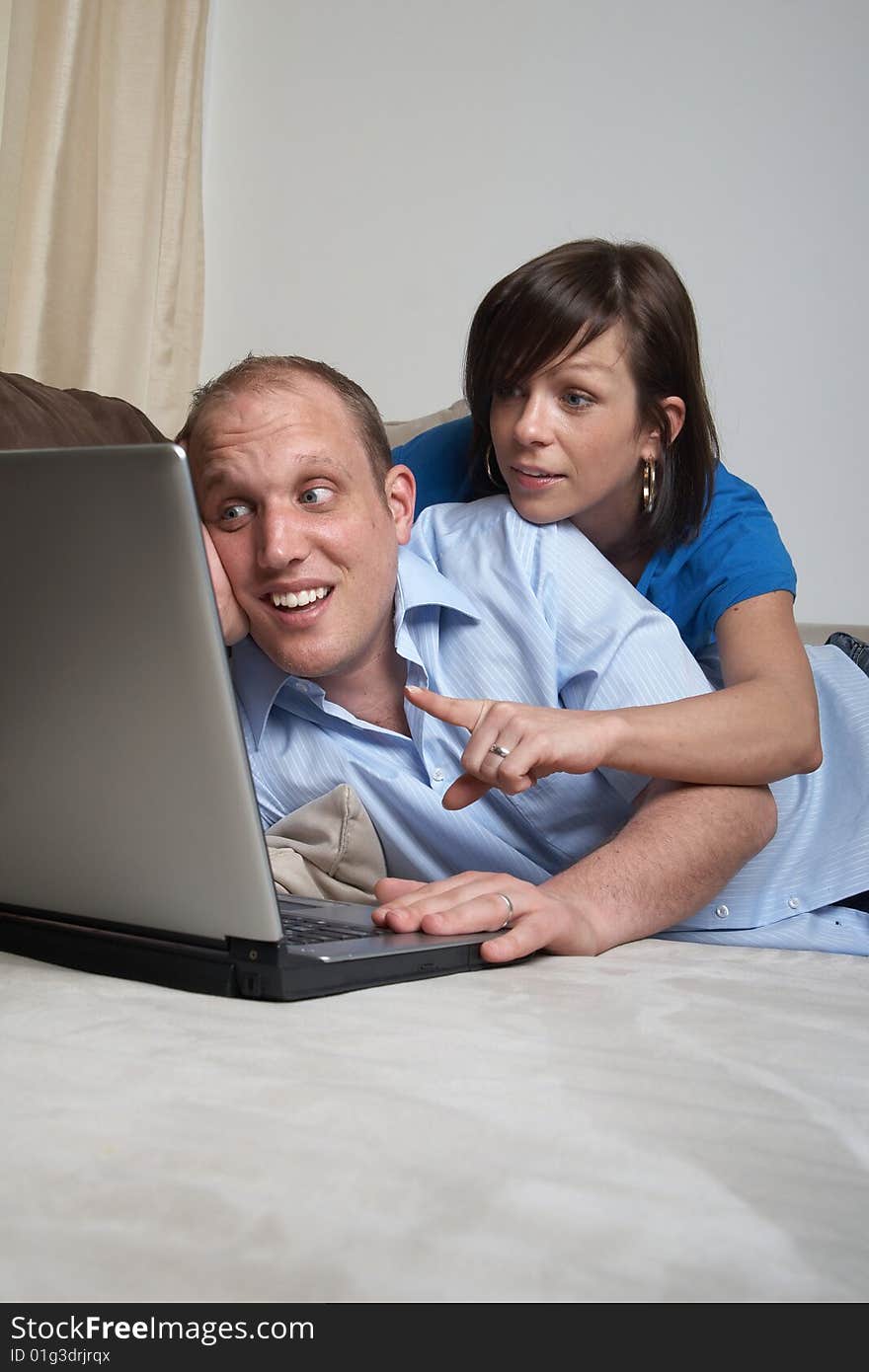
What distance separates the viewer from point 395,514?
1464 mm

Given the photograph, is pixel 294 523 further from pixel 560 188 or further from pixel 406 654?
pixel 560 188

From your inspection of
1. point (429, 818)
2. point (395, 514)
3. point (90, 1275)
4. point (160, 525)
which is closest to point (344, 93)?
point (395, 514)

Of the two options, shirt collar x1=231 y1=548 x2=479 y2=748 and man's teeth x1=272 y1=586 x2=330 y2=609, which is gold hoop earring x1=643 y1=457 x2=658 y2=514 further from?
man's teeth x1=272 y1=586 x2=330 y2=609

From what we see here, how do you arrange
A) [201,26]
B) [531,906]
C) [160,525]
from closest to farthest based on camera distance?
[160,525], [531,906], [201,26]

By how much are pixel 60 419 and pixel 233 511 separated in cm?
34

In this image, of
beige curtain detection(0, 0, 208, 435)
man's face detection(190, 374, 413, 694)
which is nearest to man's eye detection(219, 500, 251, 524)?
man's face detection(190, 374, 413, 694)

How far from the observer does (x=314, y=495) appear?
131cm

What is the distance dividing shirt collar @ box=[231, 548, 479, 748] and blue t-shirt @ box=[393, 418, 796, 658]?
30cm

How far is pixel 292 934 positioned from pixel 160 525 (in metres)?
0.34

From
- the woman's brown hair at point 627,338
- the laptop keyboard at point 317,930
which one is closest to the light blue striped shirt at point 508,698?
the woman's brown hair at point 627,338

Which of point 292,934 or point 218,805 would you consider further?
point 292,934

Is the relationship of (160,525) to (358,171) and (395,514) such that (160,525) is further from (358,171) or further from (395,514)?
(358,171)

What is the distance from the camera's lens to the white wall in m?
2.82

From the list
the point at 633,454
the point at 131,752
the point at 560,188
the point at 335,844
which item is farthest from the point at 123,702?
the point at 560,188
